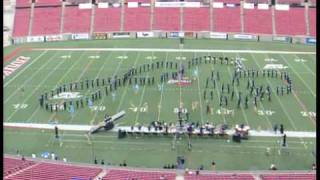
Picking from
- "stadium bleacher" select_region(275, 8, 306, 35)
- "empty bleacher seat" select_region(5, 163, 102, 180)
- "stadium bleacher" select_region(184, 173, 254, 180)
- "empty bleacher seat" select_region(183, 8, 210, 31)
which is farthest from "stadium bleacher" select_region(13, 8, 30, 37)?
"stadium bleacher" select_region(184, 173, 254, 180)

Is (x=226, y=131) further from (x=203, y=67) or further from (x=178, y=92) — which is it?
(x=203, y=67)

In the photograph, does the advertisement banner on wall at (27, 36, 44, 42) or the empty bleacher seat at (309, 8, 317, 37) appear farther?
the advertisement banner on wall at (27, 36, 44, 42)

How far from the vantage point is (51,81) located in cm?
3053

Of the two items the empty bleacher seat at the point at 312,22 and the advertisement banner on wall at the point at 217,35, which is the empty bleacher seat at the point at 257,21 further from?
the empty bleacher seat at the point at 312,22

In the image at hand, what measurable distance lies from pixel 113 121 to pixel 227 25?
1092 inches

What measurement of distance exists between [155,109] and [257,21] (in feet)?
86.9

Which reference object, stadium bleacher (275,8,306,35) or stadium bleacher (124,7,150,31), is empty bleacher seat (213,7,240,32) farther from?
stadium bleacher (124,7,150,31)

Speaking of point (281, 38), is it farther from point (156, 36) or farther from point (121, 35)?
point (121, 35)

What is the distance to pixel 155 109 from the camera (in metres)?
24.8

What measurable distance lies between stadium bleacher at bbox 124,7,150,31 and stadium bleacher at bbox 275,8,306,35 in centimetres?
1256

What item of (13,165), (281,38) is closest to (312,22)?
(281,38)

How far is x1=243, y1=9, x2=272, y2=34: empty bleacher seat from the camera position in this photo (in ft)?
154

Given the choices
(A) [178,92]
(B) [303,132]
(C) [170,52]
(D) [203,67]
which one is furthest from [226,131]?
(C) [170,52]

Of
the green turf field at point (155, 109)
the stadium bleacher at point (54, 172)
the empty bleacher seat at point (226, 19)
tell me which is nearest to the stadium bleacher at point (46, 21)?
the green turf field at point (155, 109)
